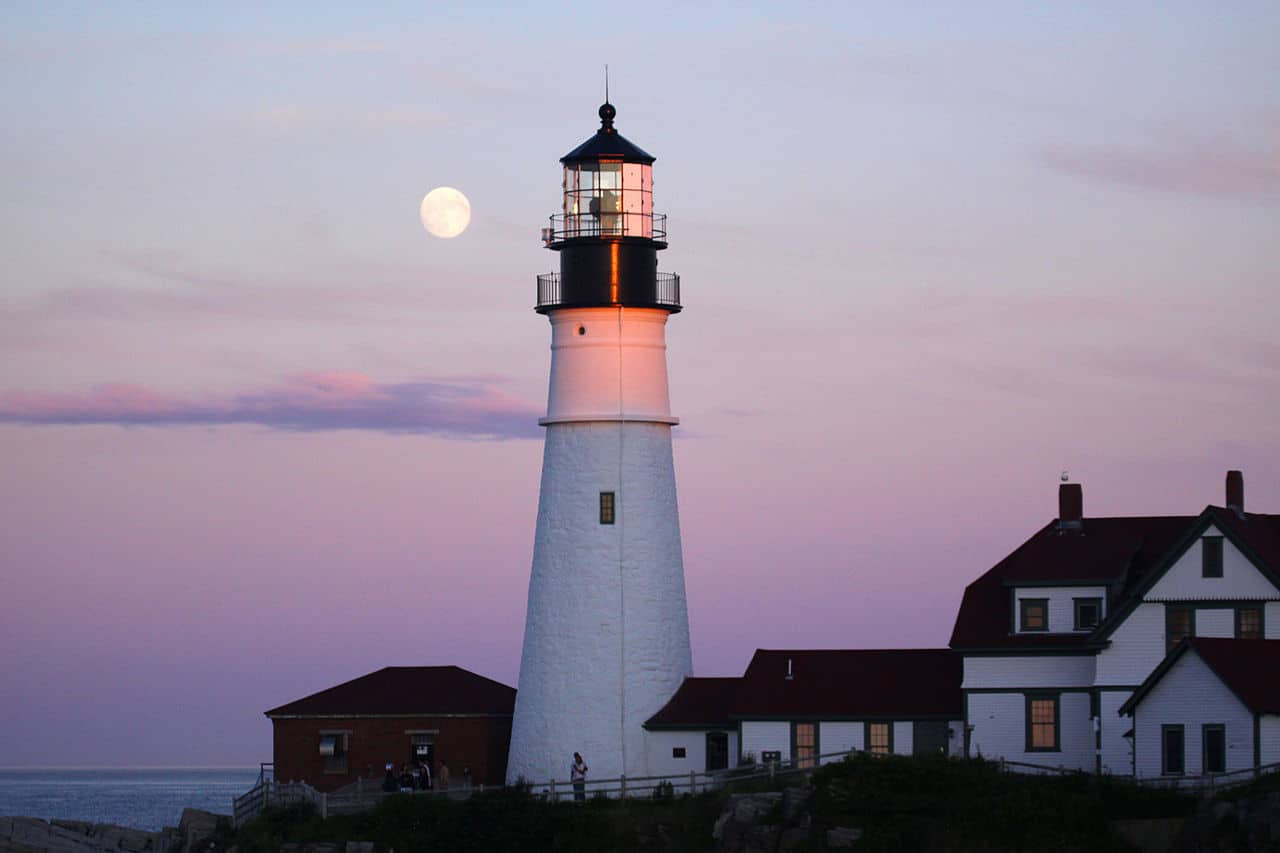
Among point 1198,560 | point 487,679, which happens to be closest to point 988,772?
point 1198,560

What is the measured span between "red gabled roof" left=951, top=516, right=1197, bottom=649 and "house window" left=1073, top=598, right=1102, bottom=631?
0.24m

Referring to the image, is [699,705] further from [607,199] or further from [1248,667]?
[1248,667]

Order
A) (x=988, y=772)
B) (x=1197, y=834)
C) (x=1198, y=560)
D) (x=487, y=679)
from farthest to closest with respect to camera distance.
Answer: (x=487, y=679) < (x=1198, y=560) < (x=988, y=772) < (x=1197, y=834)

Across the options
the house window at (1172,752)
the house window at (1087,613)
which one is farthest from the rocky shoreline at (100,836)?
the house window at (1172,752)

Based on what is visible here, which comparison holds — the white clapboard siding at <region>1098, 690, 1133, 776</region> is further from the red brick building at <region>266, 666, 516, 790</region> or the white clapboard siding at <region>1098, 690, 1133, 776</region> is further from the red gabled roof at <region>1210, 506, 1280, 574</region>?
the red brick building at <region>266, 666, 516, 790</region>

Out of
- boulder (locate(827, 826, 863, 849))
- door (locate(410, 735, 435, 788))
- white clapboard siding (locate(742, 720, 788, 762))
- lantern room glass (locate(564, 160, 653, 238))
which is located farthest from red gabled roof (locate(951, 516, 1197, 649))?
door (locate(410, 735, 435, 788))

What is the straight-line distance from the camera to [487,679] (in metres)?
54.4

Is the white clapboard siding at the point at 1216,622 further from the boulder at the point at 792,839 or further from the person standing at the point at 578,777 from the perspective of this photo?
the person standing at the point at 578,777

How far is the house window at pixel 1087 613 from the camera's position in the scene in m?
47.1

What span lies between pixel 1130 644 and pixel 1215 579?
6.79ft

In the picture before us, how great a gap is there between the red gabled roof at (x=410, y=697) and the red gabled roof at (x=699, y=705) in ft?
14.7

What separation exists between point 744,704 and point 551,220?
11.2m

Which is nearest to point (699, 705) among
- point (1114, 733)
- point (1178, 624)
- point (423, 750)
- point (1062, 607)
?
point (423, 750)

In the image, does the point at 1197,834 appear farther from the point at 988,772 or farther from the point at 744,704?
the point at 744,704
